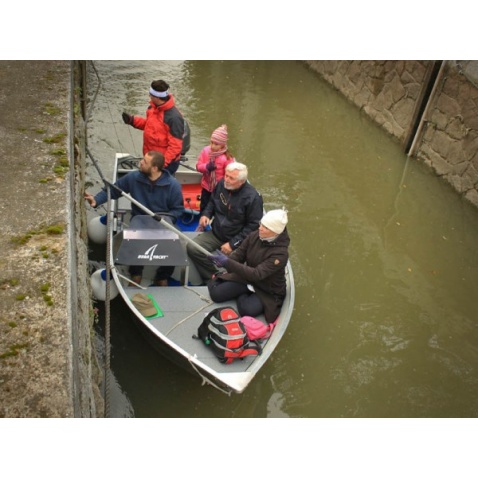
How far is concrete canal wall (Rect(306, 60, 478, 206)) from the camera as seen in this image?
9195 mm

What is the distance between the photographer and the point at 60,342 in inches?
126

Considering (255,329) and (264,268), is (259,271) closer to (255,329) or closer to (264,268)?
(264,268)

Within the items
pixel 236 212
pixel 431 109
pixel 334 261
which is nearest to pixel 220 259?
pixel 236 212

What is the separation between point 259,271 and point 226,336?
0.74 metres

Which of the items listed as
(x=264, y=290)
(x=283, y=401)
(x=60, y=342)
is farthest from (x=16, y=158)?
(x=283, y=401)

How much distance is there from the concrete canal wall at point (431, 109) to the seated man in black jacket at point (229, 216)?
5230 millimetres

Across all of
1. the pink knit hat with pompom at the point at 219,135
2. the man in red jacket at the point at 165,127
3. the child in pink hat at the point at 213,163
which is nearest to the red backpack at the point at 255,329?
the child in pink hat at the point at 213,163

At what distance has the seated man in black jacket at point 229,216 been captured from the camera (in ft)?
18.6

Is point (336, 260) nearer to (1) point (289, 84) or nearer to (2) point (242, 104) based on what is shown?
(2) point (242, 104)

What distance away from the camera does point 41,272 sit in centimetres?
366

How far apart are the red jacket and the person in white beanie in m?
1.76

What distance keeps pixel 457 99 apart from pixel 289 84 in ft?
17.4

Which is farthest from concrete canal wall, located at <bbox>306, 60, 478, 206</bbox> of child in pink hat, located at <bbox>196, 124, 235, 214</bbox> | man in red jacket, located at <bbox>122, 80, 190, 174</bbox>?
man in red jacket, located at <bbox>122, 80, 190, 174</bbox>

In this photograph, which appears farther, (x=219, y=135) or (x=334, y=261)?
(x=334, y=261)
